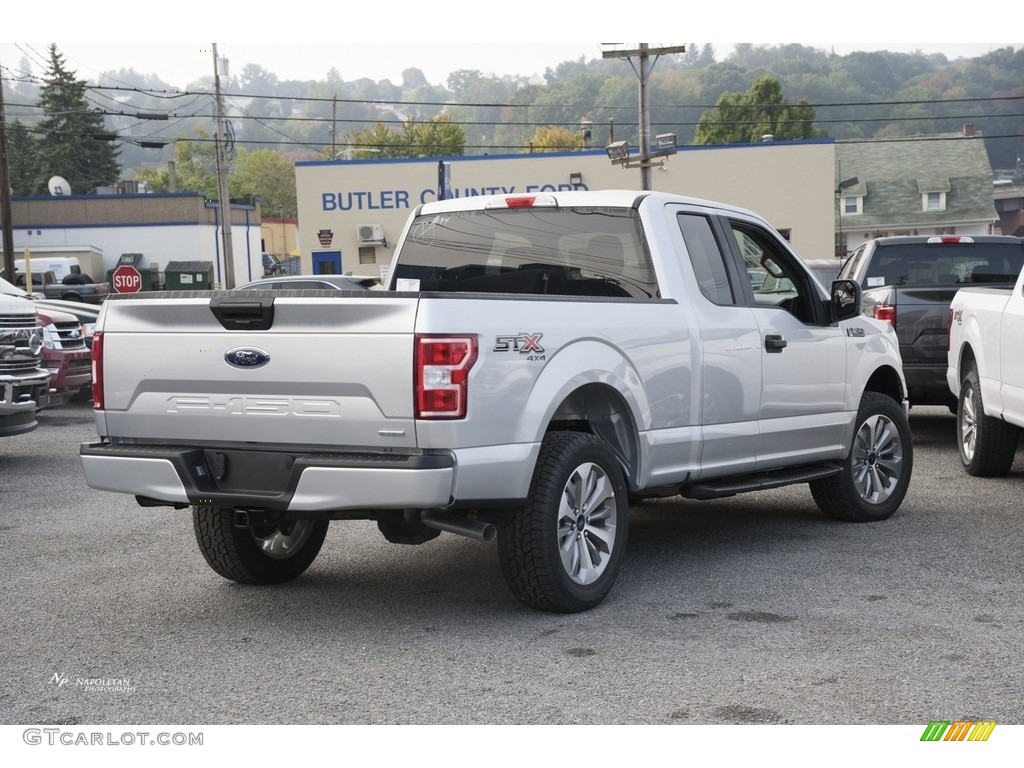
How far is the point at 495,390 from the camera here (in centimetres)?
575

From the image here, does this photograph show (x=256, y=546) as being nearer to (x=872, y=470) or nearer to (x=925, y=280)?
(x=872, y=470)

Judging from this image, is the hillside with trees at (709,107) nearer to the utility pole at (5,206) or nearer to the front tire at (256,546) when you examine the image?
the utility pole at (5,206)

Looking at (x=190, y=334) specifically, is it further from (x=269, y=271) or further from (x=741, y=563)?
(x=269, y=271)

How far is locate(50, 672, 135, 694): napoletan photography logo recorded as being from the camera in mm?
5168

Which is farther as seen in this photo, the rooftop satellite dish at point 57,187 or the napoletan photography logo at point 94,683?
the rooftop satellite dish at point 57,187

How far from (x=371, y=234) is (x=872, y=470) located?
128ft

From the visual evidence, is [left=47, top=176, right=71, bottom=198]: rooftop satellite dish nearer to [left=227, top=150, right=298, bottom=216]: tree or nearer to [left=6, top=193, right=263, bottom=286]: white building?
[left=6, top=193, right=263, bottom=286]: white building

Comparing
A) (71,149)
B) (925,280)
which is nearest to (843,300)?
(925,280)

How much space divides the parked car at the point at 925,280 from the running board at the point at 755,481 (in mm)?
4024

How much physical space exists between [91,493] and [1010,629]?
737 cm

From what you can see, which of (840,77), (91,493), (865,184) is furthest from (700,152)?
(840,77)

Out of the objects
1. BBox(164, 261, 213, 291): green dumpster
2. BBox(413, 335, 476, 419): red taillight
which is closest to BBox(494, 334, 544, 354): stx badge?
BBox(413, 335, 476, 419): red taillight

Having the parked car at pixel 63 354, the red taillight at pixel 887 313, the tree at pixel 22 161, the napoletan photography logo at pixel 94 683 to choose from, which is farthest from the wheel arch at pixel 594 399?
the tree at pixel 22 161

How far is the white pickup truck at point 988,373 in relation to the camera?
30.5 feet
